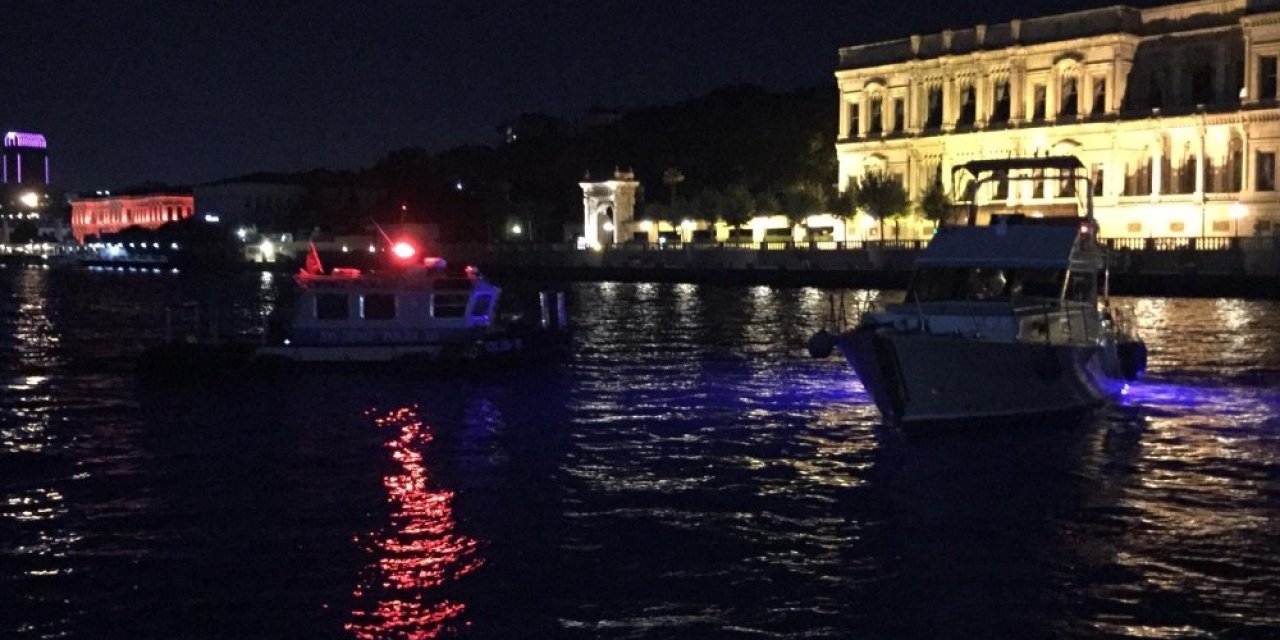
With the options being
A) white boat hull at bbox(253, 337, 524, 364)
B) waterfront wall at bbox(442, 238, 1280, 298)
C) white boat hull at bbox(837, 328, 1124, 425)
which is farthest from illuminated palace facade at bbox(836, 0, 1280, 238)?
white boat hull at bbox(837, 328, 1124, 425)

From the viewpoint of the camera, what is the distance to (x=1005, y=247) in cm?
2598

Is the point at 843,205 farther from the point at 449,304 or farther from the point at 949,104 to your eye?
the point at 449,304

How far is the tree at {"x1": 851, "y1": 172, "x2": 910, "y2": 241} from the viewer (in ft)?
303

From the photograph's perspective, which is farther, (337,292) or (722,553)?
(337,292)

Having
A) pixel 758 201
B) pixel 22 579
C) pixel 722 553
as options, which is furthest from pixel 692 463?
pixel 758 201

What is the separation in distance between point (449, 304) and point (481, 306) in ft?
3.34

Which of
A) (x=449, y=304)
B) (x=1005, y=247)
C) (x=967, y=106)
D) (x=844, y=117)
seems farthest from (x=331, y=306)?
(x=844, y=117)

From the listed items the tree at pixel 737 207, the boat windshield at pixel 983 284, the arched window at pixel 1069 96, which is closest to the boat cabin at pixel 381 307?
the boat windshield at pixel 983 284

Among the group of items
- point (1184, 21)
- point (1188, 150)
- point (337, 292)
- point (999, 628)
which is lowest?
point (999, 628)

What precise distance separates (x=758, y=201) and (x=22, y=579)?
92.5m

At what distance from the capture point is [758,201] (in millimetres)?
105750

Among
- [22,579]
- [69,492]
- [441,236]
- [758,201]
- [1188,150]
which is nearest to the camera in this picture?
[22,579]

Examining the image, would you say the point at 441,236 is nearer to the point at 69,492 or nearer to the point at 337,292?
the point at 337,292

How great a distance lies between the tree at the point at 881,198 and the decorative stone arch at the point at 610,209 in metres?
24.2
